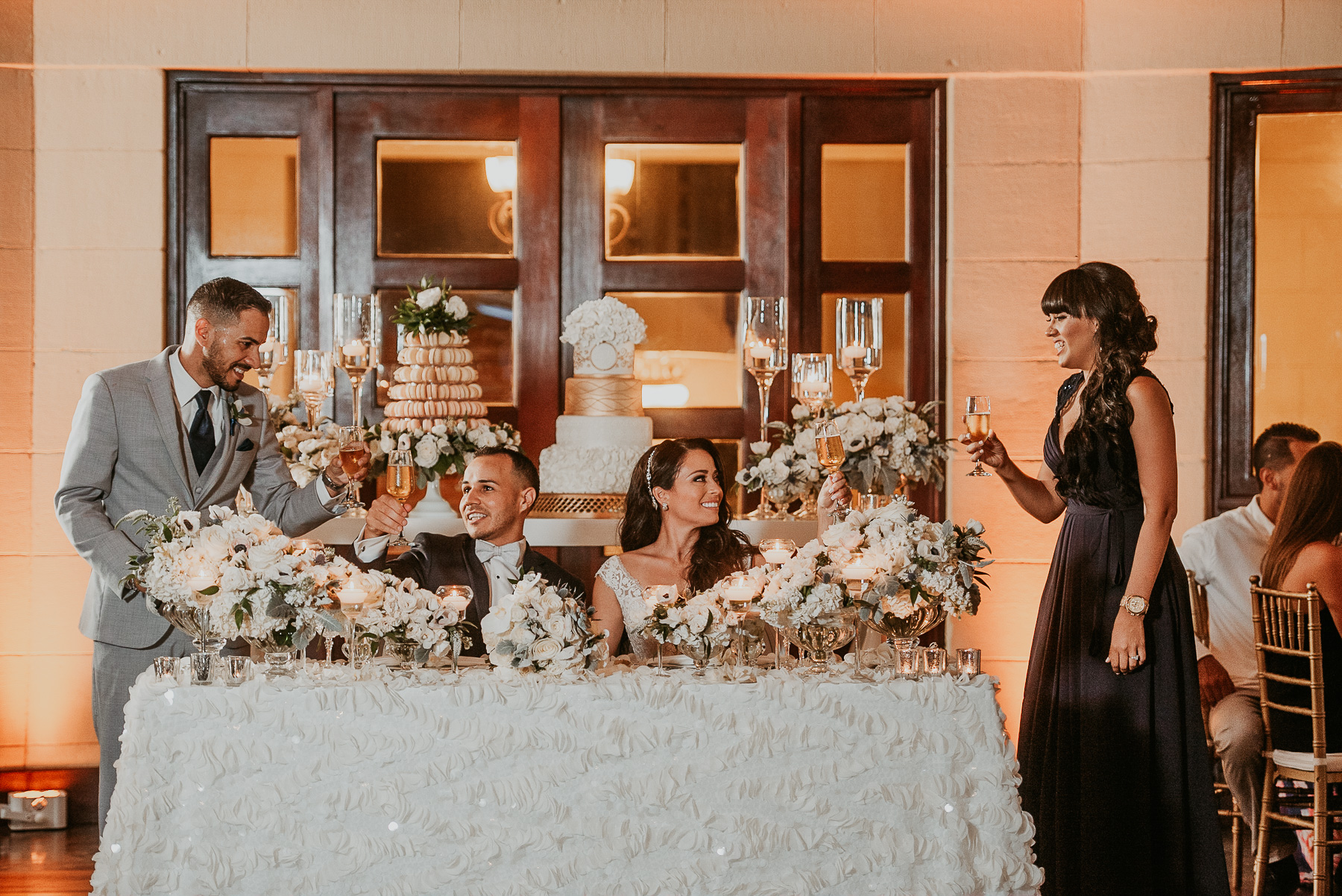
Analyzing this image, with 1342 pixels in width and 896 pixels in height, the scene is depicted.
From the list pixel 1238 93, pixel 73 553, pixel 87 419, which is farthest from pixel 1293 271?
pixel 73 553

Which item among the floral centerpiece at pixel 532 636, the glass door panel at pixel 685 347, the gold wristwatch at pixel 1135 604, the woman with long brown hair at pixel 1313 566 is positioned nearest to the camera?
the floral centerpiece at pixel 532 636

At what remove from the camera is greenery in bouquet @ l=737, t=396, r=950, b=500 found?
461 cm

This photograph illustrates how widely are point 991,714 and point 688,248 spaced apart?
332 centimetres

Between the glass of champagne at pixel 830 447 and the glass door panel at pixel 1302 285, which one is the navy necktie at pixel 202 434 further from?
the glass door panel at pixel 1302 285

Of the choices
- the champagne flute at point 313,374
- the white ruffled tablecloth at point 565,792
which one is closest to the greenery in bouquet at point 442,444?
the champagne flute at point 313,374

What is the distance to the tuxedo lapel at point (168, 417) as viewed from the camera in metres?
→ 3.53

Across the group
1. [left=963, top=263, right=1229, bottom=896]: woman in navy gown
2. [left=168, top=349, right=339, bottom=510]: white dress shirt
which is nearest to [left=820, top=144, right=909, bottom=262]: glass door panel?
[left=963, top=263, right=1229, bottom=896]: woman in navy gown

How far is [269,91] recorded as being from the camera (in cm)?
538

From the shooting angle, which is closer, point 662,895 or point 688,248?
point 662,895

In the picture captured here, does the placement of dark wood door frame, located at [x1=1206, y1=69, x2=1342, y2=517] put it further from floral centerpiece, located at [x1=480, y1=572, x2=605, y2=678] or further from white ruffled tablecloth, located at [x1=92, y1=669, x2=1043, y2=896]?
floral centerpiece, located at [x1=480, y1=572, x2=605, y2=678]

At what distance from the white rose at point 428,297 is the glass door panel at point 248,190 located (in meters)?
1.11

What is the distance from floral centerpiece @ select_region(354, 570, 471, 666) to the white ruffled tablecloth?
0.13 meters

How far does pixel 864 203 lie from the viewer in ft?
18.2

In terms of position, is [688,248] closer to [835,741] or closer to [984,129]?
[984,129]
